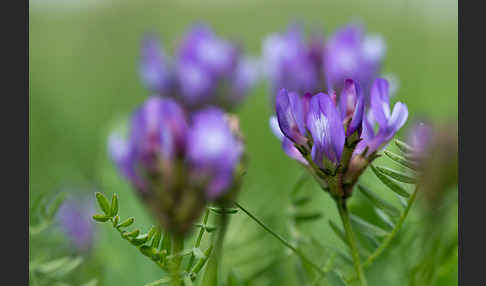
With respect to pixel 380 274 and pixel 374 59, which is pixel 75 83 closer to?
pixel 374 59

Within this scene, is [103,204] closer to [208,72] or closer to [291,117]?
[291,117]

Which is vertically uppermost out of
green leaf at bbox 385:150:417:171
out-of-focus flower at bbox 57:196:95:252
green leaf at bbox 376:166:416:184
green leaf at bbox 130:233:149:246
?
green leaf at bbox 385:150:417:171

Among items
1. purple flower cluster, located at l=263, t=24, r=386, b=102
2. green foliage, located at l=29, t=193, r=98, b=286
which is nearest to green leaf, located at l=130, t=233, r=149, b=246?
green foliage, located at l=29, t=193, r=98, b=286

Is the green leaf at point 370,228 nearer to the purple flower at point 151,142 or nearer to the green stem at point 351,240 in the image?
the green stem at point 351,240

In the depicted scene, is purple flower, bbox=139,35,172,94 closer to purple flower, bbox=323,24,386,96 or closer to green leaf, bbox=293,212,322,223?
purple flower, bbox=323,24,386,96

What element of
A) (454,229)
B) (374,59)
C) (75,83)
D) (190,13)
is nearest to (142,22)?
(190,13)

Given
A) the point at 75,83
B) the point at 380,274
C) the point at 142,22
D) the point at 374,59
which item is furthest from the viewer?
the point at 142,22
